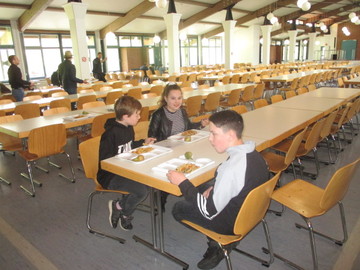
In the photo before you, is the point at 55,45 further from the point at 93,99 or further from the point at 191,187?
the point at 191,187

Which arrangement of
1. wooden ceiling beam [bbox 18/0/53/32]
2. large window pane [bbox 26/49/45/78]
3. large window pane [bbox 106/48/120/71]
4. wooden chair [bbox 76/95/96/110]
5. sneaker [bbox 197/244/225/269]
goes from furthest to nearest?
large window pane [bbox 106/48/120/71]
large window pane [bbox 26/49/45/78]
wooden ceiling beam [bbox 18/0/53/32]
wooden chair [bbox 76/95/96/110]
sneaker [bbox 197/244/225/269]

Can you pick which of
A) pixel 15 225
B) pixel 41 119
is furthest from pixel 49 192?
pixel 41 119

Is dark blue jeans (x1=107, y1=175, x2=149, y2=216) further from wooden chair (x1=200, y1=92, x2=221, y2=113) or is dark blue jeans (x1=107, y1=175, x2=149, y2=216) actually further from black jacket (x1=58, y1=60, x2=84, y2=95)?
black jacket (x1=58, y1=60, x2=84, y2=95)

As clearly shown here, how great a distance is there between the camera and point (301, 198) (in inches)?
83.9

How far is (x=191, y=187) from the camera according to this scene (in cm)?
169

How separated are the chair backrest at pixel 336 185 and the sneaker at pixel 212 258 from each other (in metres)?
0.73

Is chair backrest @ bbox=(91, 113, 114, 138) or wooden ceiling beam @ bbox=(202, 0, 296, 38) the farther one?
wooden ceiling beam @ bbox=(202, 0, 296, 38)

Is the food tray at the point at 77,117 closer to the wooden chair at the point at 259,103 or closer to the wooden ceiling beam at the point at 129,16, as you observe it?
the wooden chair at the point at 259,103

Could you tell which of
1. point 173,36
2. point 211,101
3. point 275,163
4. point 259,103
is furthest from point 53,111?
point 173,36

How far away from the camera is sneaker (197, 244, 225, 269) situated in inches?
80.7

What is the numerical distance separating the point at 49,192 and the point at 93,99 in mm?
2549

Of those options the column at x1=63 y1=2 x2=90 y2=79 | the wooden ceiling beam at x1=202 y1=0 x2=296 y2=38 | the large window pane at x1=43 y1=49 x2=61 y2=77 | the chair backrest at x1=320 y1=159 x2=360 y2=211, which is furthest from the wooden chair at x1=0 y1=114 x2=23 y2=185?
the wooden ceiling beam at x1=202 y1=0 x2=296 y2=38

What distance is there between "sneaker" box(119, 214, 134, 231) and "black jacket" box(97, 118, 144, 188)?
0.34m

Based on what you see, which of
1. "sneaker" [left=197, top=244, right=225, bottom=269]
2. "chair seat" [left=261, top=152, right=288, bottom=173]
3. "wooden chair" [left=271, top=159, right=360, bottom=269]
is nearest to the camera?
"wooden chair" [left=271, top=159, right=360, bottom=269]
